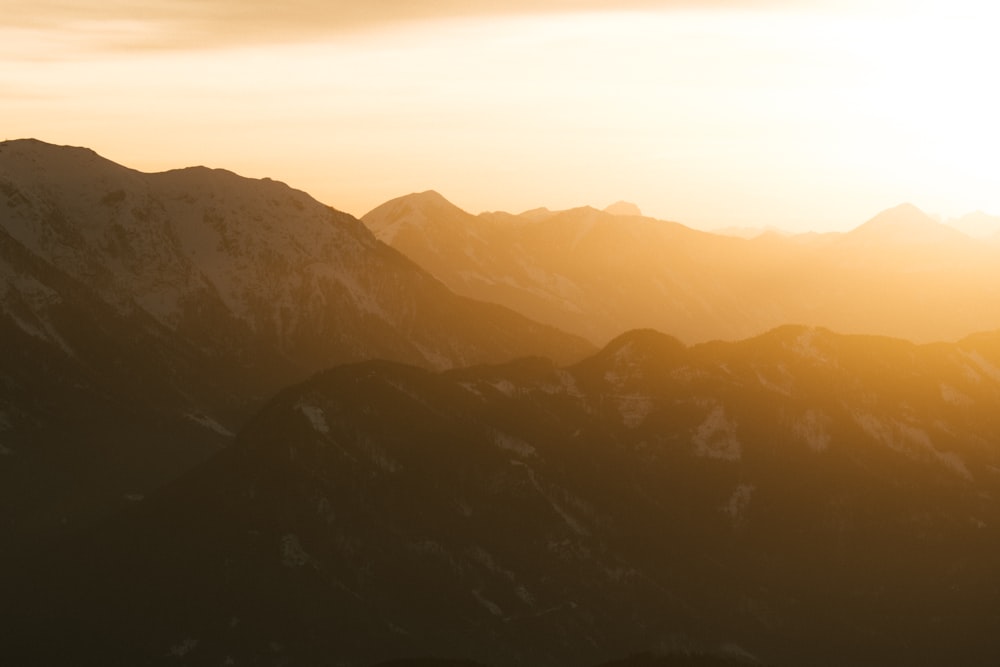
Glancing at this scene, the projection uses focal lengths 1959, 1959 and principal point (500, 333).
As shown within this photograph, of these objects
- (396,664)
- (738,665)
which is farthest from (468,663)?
(738,665)

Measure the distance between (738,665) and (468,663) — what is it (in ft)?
99.8

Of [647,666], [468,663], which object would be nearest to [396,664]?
[468,663]

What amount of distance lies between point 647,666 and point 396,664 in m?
23.5

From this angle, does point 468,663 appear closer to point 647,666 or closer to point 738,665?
point 647,666

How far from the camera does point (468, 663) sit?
7151 inches

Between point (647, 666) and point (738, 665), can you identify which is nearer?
point (647, 666)

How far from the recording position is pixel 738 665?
19588 cm

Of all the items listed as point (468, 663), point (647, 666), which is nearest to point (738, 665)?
point (647, 666)

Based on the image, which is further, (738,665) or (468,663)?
(738,665)

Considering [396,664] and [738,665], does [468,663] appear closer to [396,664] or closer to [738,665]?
[396,664]

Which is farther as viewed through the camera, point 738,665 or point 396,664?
point 738,665

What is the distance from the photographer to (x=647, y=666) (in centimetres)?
18312

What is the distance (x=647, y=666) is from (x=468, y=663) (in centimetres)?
1678

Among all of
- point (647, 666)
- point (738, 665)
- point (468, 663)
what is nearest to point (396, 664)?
point (468, 663)
